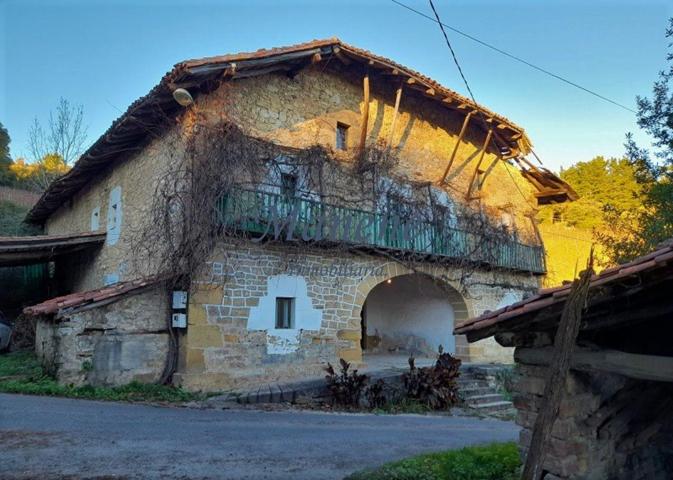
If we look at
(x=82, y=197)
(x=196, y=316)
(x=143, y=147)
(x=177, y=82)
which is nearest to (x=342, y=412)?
(x=196, y=316)

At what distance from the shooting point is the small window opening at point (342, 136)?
12.0 m

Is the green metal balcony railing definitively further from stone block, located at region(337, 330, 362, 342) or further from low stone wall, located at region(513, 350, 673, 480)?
low stone wall, located at region(513, 350, 673, 480)

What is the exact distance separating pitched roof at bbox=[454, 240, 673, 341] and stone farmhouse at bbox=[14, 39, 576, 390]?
6.12m

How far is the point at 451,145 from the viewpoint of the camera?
14.7 m

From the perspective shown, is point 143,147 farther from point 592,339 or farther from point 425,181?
point 592,339

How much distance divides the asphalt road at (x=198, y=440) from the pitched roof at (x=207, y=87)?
5.60 metres

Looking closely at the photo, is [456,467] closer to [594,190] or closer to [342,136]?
[342,136]

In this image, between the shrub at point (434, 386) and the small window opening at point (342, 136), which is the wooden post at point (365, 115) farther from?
the shrub at point (434, 386)

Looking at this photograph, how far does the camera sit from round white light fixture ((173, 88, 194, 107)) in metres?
8.87

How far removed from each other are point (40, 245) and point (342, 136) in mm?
7542

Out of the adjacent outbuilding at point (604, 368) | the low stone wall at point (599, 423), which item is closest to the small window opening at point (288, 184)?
the adjacent outbuilding at point (604, 368)

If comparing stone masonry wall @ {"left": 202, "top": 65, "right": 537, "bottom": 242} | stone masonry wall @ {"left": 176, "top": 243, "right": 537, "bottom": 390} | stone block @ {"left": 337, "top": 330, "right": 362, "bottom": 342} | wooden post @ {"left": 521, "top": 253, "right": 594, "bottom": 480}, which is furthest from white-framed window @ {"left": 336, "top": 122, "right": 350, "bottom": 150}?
wooden post @ {"left": 521, "top": 253, "right": 594, "bottom": 480}

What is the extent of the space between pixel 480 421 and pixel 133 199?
8.82 metres

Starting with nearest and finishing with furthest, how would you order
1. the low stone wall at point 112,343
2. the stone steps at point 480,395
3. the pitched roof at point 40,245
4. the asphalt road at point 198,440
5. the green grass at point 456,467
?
the green grass at point 456,467, the asphalt road at point 198,440, the low stone wall at point 112,343, the stone steps at point 480,395, the pitched roof at point 40,245
